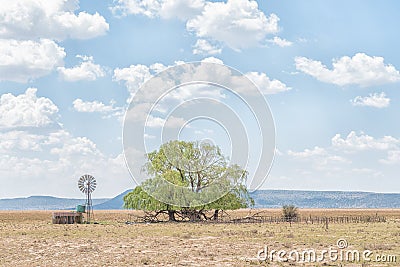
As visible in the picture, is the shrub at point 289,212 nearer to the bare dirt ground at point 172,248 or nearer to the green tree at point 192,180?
the green tree at point 192,180

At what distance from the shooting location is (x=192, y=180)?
233 ft

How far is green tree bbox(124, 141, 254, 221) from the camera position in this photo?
70250mm

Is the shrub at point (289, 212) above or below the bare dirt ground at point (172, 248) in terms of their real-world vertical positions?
above

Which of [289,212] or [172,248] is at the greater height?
[289,212]

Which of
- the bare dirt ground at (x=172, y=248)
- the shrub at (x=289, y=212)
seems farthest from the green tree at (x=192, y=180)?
the bare dirt ground at (x=172, y=248)

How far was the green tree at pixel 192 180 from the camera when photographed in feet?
230

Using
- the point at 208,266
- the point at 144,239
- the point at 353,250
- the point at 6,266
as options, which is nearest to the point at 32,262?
the point at 6,266

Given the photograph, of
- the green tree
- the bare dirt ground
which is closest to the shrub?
the green tree

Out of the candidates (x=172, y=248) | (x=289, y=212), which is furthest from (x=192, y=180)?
(x=172, y=248)

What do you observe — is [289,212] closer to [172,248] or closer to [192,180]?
[192,180]

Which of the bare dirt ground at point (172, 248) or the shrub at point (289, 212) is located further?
the shrub at point (289, 212)

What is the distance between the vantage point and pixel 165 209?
234 feet

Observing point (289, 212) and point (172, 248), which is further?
point (289, 212)

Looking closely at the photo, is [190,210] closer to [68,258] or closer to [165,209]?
[165,209]
